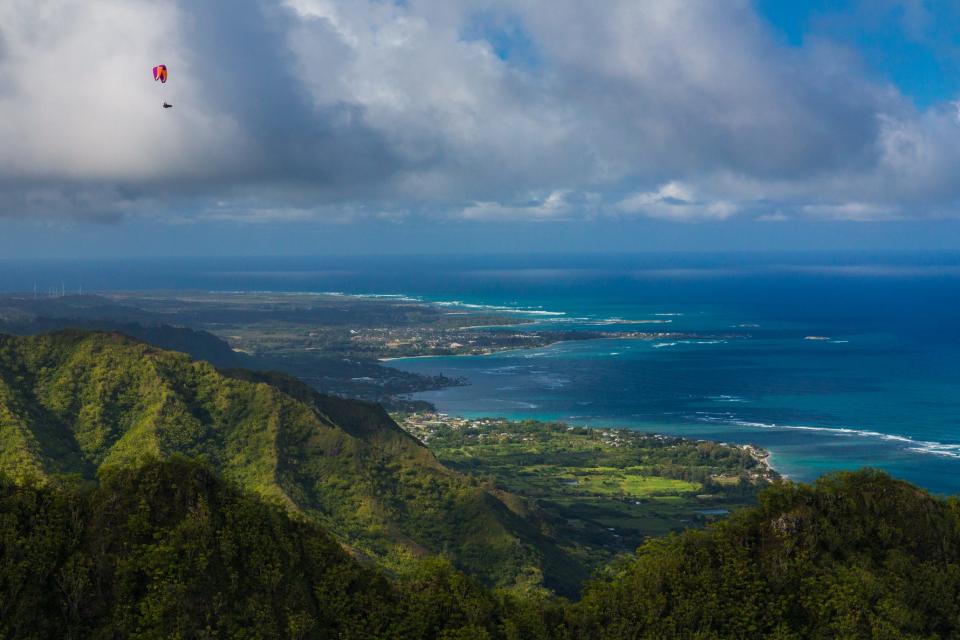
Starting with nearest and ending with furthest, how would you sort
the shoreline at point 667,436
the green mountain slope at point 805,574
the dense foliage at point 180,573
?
the dense foliage at point 180,573 < the green mountain slope at point 805,574 < the shoreline at point 667,436

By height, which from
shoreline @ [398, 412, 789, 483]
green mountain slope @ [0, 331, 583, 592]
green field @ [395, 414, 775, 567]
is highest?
green mountain slope @ [0, 331, 583, 592]

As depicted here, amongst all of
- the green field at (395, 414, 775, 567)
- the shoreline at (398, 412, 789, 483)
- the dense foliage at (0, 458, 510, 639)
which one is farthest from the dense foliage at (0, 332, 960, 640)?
the shoreline at (398, 412, 789, 483)

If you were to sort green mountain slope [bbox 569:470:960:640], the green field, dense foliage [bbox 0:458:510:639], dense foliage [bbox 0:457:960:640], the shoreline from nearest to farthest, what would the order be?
dense foliage [bbox 0:458:510:639], dense foliage [bbox 0:457:960:640], green mountain slope [bbox 569:470:960:640], the green field, the shoreline

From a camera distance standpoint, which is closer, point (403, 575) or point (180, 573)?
point (180, 573)

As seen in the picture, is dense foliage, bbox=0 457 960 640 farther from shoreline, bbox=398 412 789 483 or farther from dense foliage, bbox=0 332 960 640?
shoreline, bbox=398 412 789 483

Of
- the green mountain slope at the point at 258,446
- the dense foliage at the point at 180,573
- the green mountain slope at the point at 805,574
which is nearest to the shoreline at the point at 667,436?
the green mountain slope at the point at 258,446

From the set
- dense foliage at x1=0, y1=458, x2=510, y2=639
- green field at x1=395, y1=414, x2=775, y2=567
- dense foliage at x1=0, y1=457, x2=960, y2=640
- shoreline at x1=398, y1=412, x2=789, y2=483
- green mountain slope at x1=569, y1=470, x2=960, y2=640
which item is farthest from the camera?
shoreline at x1=398, y1=412, x2=789, y2=483

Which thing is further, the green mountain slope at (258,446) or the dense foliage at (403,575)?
the green mountain slope at (258,446)

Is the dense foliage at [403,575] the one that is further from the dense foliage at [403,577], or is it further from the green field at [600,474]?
the green field at [600,474]

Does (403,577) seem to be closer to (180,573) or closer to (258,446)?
(180,573)

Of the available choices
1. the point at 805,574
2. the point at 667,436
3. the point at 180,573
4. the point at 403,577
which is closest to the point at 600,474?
the point at 667,436
